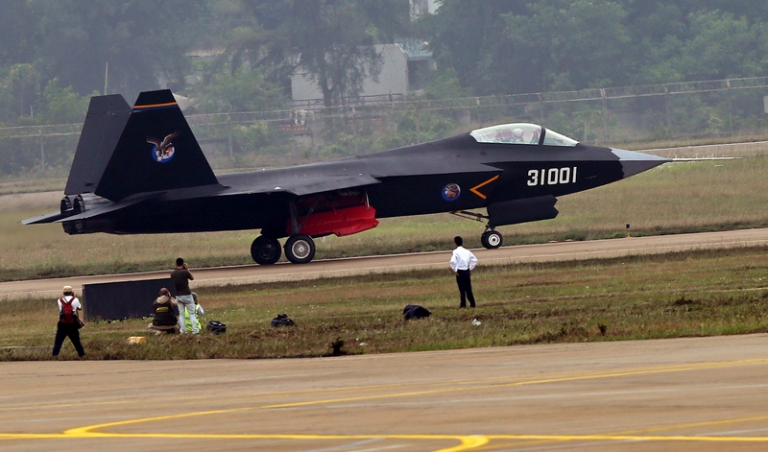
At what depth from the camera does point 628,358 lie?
1277cm

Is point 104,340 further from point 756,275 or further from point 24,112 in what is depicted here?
point 24,112

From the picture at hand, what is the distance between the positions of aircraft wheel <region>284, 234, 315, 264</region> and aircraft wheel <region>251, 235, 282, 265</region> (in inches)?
35.3

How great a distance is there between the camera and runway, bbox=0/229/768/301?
28.4 metres

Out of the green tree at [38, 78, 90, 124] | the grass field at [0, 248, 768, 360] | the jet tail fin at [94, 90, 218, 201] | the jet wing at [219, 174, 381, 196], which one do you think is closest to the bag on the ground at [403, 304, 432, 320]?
the grass field at [0, 248, 768, 360]

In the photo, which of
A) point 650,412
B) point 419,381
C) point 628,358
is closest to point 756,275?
point 628,358

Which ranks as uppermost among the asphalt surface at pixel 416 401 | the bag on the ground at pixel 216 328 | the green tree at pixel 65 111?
the green tree at pixel 65 111

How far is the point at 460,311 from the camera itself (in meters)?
19.5

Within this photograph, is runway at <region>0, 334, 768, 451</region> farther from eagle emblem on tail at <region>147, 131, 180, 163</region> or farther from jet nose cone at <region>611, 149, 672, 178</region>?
jet nose cone at <region>611, 149, 672, 178</region>

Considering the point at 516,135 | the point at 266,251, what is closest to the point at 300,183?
the point at 266,251

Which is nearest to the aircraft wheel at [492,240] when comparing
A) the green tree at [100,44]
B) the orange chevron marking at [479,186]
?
the orange chevron marking at [479,186]

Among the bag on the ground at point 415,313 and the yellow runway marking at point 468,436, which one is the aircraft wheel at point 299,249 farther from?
the yellow runway marking at point 468,436

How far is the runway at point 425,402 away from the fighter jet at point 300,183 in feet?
49.2

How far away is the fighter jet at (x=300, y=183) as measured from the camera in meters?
29.5

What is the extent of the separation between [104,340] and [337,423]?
9610 mm
